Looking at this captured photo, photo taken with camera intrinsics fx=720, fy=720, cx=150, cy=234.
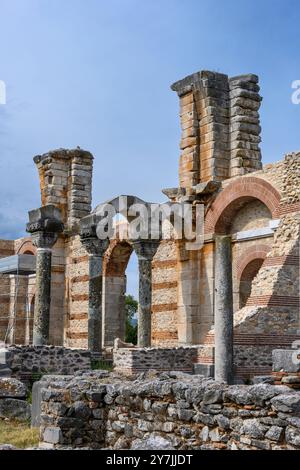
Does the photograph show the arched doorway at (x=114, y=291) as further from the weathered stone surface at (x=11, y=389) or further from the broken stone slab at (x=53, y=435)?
the broken stone slab at (x=53, y=435)

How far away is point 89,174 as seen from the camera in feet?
71.5

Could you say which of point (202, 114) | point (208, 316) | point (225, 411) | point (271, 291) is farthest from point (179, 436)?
point (202, 114)

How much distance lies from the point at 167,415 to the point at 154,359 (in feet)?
25.9

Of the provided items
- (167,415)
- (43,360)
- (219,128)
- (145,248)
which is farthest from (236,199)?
(167,415)

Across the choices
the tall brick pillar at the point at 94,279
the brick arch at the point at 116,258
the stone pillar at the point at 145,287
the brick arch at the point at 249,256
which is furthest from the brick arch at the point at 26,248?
the brick arch at the point at 249,256

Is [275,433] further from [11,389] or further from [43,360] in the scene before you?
[43,360]

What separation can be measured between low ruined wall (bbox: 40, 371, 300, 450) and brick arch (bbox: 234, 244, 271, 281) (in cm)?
668

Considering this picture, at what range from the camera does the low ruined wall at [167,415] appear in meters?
5.84

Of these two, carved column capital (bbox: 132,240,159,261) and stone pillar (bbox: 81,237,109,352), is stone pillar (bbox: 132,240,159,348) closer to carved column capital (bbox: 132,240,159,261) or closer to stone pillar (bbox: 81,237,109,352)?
carved column capital (bbox: 132,240,159,261)

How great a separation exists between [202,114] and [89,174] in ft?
18.3

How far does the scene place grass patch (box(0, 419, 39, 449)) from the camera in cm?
824

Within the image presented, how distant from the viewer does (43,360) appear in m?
Answer: 13.7

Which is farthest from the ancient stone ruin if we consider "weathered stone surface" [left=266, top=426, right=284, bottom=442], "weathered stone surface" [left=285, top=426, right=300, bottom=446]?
"weathered stone surface" [left=285, top=426, right=300, bottom=446]

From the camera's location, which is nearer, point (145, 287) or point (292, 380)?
point (292, 380)
